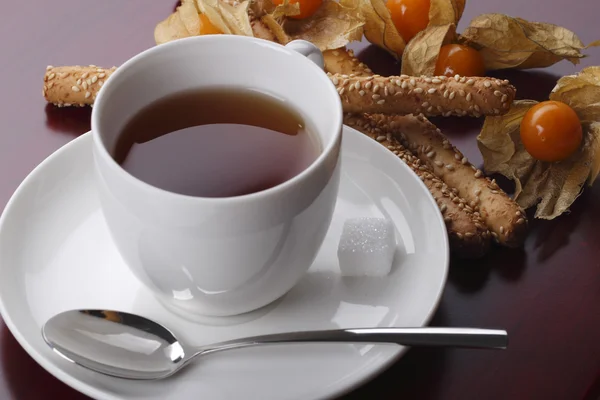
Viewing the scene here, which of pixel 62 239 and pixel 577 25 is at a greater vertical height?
pixel 62 239

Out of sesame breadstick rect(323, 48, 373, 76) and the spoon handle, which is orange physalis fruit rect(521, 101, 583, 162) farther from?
the spoon handle

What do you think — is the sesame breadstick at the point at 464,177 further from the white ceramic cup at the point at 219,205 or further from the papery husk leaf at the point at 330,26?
the white ceramic cup at the point at 219,205

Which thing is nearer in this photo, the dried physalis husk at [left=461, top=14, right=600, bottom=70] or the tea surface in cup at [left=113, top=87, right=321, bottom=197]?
the tea surface in cup at [left=113, top=87, right=321, bottom=197]

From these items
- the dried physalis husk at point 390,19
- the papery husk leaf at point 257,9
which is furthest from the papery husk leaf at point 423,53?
the papery husk leaf at point 257,9

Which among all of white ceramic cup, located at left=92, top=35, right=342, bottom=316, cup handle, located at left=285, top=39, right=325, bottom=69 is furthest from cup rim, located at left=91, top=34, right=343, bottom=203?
cup handle, located at left=285, top=39, right=325, bottom=69

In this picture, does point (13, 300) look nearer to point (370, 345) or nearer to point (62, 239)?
point (62, 239)

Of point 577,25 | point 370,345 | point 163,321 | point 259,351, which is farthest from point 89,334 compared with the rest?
point 577,25
